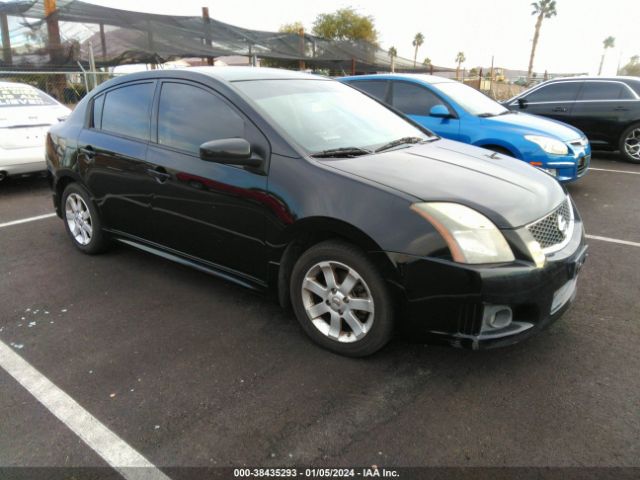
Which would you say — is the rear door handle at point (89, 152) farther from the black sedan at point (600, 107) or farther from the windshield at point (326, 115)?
the black sedan at point (600, 107)

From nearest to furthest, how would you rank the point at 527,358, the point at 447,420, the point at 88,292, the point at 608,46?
the point at 447,420, the point at 527,358, the point at 88,292, the point at 608,46

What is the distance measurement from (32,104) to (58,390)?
588 centimetres

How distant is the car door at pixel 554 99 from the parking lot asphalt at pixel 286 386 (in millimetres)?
6509

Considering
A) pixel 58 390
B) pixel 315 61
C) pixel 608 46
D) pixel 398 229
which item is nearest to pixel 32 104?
pixel 58 390

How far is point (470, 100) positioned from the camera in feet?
21.8

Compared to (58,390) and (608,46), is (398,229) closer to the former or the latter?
(58,390)

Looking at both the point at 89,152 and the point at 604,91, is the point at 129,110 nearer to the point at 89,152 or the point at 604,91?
the point at 89,152

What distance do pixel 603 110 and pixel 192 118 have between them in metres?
8.39

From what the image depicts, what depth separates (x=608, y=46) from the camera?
85688mm

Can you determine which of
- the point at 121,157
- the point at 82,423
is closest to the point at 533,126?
the point at 121,157

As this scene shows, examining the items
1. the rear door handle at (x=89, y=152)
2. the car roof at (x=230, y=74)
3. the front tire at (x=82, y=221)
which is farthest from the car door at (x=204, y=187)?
the front tire at (x=82, y=221)

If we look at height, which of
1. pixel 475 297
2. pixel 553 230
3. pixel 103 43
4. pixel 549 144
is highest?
pixel 103 43

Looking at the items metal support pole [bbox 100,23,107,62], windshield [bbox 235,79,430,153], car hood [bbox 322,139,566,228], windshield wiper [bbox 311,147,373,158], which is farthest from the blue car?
metal support pole [bbox 100,23,107,62]

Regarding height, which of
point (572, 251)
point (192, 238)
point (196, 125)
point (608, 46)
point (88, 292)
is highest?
point (608, 46)
